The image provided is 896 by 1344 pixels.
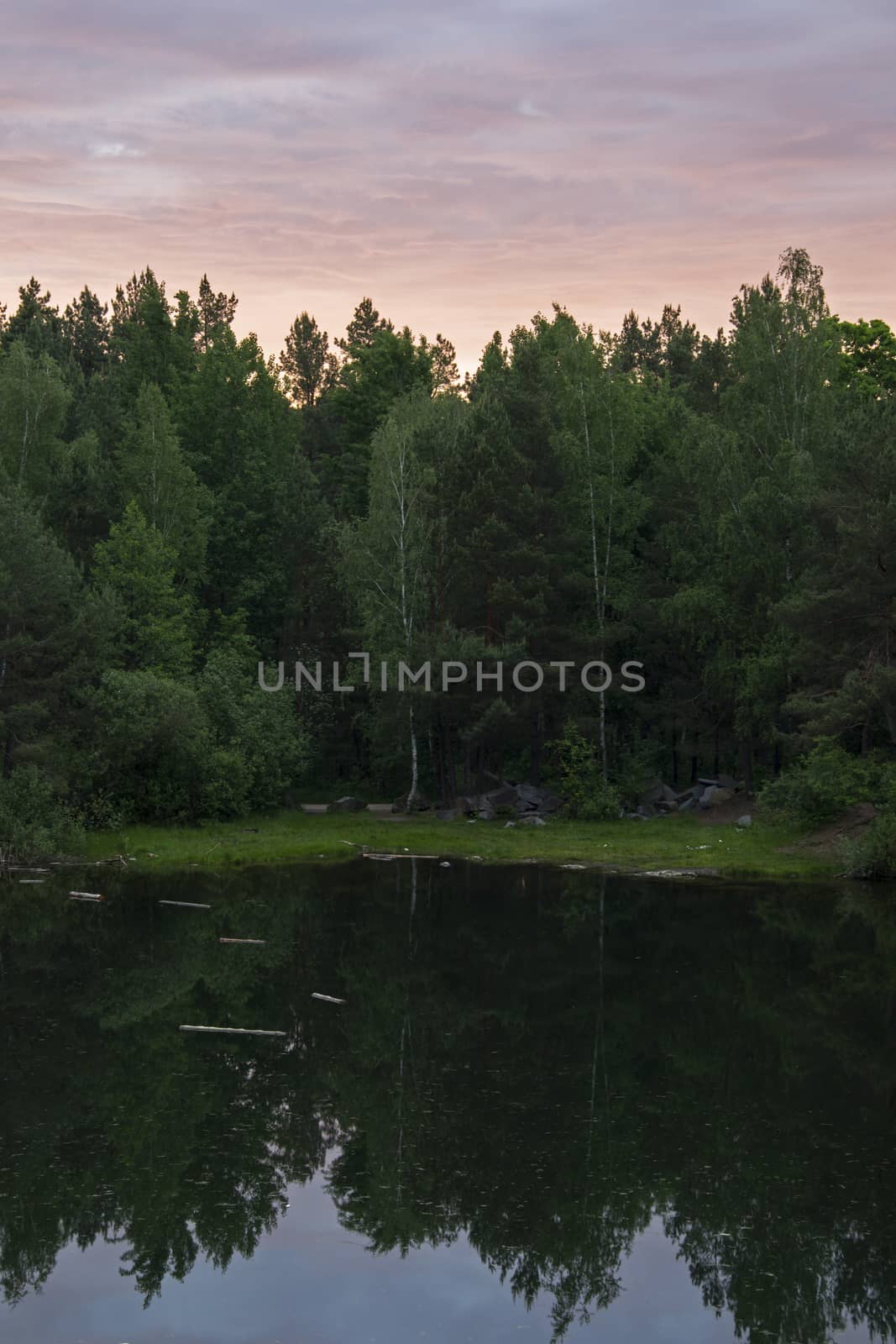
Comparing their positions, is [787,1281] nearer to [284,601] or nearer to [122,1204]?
[122,1204]

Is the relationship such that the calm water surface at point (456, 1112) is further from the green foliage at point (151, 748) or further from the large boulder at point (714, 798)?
the large boulder at point (714, 798)

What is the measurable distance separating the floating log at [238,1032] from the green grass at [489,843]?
15908 mm

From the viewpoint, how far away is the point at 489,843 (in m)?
41.0

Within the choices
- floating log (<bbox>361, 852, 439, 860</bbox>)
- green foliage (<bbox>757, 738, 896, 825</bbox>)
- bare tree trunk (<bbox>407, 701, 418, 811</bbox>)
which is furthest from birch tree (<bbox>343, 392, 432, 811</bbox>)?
green foliage (<bbox>757, 738, 896, 825</bbox>)

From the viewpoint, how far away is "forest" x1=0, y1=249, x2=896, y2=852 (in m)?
39.3

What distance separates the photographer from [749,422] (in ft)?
152

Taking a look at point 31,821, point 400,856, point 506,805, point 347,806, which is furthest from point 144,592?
point 506,805

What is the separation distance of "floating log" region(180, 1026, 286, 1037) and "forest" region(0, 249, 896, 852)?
52.0 feet

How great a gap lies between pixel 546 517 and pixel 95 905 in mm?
23098

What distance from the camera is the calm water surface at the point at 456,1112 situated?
1342 centimetres

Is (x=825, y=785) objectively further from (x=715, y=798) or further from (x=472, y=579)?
(x=472, y=579)

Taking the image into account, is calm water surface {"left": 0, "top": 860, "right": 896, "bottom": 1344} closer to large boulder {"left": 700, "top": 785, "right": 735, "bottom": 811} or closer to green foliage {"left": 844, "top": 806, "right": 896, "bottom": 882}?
green foliage {"left": 844, "top": 806, "right": 896, "bottom": 882}

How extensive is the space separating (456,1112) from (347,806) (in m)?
30.6

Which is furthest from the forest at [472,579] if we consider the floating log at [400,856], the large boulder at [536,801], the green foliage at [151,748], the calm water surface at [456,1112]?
the calm water surface at [456,1112]
